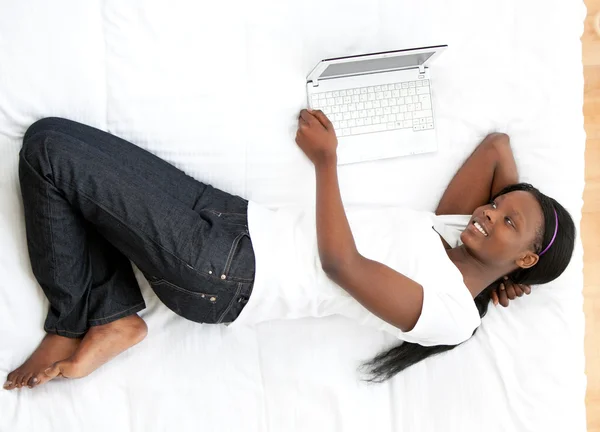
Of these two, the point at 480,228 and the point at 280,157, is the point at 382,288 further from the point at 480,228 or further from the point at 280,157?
the point at 280,157

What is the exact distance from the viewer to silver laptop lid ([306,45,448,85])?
130 cm

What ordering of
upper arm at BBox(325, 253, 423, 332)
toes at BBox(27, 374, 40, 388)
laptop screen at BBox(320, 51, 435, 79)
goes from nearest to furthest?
1. upper arm at BBox(325, 253, 423, 332)
2. toes at BBox(27, 374, 40, 388)
3. laptop screen at BBox(320, 51, 435, 79)

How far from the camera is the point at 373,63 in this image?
1.37 metres

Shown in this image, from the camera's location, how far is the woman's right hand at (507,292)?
4.52ft

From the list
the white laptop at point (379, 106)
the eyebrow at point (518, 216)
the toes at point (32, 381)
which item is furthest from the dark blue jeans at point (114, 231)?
the eyebrow at point (518, 216)

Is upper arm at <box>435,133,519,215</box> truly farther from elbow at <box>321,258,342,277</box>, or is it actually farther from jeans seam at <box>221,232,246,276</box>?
jeans seam at <box>221,232,246,276</box>

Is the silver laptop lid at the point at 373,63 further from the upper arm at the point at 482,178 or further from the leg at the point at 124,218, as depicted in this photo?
the leg at the point at 124,218

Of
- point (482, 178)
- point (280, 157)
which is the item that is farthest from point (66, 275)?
point (482, 178)

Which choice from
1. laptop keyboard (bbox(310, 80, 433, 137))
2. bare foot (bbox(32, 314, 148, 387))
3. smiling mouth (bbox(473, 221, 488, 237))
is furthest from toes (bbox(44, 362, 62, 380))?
smiling mouth (bbox(473, 221, 488, 237))

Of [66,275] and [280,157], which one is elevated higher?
[280,157]

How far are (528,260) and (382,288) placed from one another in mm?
342

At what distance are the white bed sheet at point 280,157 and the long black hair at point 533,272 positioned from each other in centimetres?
4

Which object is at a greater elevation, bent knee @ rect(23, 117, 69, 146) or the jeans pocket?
bent knee @ rect(23, 117, 69, 146)

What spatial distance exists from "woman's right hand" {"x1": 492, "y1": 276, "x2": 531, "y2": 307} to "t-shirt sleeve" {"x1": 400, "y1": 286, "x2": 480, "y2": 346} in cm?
19
